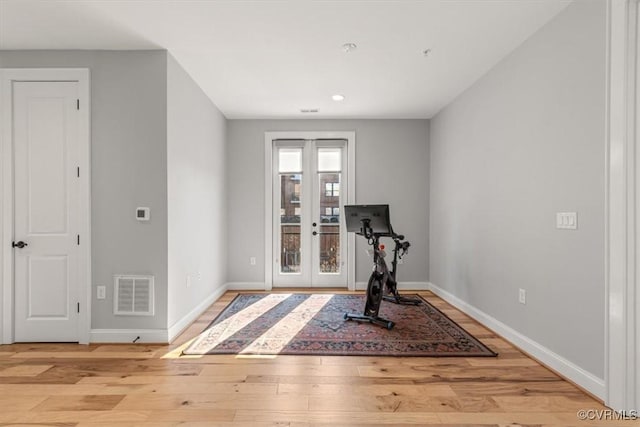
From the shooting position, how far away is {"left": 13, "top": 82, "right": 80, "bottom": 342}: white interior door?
2947mm

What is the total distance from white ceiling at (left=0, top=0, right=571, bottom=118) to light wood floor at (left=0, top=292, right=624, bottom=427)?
2.69m

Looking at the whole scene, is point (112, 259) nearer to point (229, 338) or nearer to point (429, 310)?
point (229, 338)

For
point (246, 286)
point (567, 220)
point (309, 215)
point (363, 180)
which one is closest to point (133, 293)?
point (246, 286)

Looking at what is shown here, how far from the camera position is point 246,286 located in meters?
5.07

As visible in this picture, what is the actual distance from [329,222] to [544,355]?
3.26 metres

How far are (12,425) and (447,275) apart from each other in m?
4.38

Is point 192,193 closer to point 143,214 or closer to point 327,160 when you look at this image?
point 143,214

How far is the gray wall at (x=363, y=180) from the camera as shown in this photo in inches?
200

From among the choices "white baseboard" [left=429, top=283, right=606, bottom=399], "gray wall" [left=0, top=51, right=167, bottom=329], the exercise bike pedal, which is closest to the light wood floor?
"white baseboard" [left=429, top=283, right=606, bottom=399]

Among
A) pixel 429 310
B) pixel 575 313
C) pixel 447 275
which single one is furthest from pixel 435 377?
pixel 447 275

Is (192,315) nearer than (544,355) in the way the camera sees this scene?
No

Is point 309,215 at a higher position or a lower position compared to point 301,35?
lower

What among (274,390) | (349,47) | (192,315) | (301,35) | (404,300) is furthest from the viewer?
(404,300)

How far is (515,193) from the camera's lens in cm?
291
